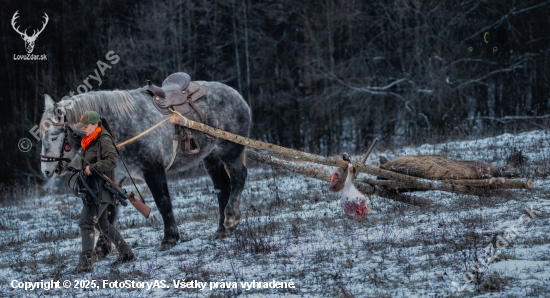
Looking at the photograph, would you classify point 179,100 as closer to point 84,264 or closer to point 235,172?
point 235,172

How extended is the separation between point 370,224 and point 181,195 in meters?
5.82

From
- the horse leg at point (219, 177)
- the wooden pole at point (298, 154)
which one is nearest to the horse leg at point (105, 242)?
the wooden pole at point (298, 154)

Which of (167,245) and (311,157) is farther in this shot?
(311,157)

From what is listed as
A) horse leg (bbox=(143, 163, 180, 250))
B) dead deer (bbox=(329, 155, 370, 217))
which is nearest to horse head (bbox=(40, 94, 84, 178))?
horse leg (bbox=(143, 163, 180, 250))

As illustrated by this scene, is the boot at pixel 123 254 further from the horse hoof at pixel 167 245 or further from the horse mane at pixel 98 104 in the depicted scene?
the horse mane at pixel 98 104

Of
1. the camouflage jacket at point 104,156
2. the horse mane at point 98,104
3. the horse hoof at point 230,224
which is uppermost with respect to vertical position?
the horse mane at point 98,104

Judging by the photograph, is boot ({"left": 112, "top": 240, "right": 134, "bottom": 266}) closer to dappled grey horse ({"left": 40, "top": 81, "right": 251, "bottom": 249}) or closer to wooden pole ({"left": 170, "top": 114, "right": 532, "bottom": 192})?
dappled grey horse ({"left": 40, "top": 81, "right": 251, "bottom": 249})

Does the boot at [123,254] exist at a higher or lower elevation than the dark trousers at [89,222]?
lower

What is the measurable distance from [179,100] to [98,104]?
112 centimetres

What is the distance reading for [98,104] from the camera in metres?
5.82

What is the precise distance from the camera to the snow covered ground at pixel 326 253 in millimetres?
4055

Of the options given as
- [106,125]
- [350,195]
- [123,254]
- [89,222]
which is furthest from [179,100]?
[350,195]

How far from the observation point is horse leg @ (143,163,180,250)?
19.7ft

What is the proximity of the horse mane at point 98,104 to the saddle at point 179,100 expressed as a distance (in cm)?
37
